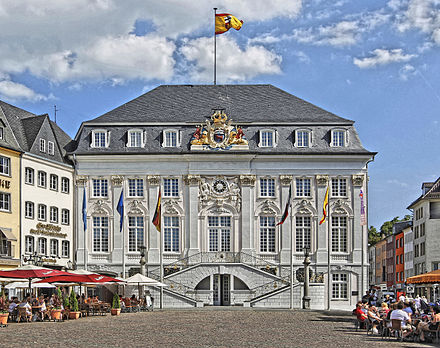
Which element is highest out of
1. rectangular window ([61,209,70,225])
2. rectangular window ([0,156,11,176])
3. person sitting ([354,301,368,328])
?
rectangular window ([0,156,11,176])

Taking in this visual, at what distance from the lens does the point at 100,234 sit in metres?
70.2

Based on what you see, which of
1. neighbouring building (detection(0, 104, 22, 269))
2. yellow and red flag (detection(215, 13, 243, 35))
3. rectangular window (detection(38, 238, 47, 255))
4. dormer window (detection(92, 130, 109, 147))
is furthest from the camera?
yellow and red flag (detection(215, 13, 243, 35))

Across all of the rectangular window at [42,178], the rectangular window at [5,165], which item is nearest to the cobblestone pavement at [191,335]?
the rectangular window at [5,165]

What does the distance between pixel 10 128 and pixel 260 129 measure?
761 inches

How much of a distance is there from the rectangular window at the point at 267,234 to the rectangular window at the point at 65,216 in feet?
49.3

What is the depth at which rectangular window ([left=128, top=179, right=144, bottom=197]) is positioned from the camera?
231ft

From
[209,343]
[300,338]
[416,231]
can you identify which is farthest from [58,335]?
[416,231]

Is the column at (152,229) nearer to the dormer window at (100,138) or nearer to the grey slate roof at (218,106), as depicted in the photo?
the dormer window at (100,138)

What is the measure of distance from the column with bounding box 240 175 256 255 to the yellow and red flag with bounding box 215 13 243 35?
41.1 ft

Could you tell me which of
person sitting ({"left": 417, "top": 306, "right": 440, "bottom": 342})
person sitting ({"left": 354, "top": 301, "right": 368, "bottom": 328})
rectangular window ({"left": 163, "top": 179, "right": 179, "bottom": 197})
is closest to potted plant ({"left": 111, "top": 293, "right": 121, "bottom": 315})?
person sitting ({"left": 354, "top": 301, "right": 368, "bottom": 328})

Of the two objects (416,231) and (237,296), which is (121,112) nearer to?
(237,296)

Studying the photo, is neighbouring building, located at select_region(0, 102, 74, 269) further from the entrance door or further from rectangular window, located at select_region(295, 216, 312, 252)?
rectangular window, located at select_region(295, 216, 312, 252)

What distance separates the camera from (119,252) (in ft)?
228

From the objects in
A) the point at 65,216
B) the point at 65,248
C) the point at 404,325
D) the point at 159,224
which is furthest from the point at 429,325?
the point at 65,216
